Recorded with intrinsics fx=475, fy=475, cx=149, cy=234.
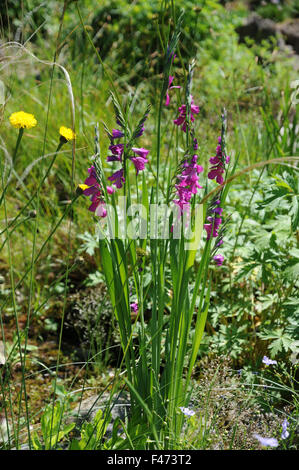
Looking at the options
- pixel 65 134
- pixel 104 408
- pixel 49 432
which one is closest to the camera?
pixel 65 134

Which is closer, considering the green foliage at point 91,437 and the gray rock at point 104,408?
the green foliage at point 91,437

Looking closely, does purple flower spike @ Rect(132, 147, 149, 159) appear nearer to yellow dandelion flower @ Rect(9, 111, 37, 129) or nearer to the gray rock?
yellow dandelion flower @ Rect(9, 111, 37, 129)

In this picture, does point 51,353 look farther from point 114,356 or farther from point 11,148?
point 11,148

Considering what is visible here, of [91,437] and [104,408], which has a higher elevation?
[91,437]

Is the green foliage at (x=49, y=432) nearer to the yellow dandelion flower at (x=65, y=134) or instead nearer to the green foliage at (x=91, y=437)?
the green foliage at (x=91, y=437)

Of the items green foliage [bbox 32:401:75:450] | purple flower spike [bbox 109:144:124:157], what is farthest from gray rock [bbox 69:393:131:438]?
purple flower spike [bbox 109:144:124:157]

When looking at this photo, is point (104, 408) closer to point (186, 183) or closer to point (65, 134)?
point (186, 183)

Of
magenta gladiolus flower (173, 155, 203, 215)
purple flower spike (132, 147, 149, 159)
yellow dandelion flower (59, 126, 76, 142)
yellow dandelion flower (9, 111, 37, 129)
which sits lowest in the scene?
magenta gladiolus flower (173, 155, 203, 215)

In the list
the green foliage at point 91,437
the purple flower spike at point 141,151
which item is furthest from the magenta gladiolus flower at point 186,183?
the green foliage at point 91,437

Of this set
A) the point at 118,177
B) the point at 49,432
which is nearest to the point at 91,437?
the point at 49,432

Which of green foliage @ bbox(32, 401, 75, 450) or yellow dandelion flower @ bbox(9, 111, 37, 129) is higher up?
yellow dandelion flower @ bbox(9, 111, 37, 129)

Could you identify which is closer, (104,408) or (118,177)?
(118,177)

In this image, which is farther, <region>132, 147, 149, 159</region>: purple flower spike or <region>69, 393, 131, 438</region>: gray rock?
<region>69, 393, 131, 438</region>: gray rock
